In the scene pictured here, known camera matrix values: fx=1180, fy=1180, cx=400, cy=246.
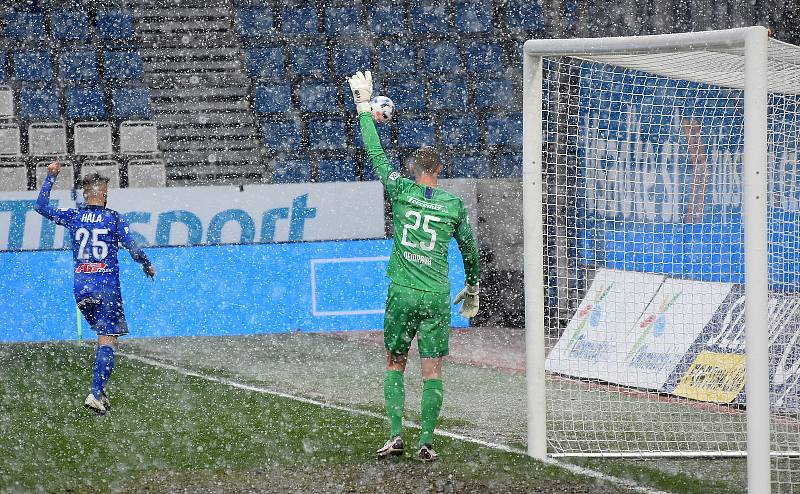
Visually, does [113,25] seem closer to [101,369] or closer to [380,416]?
[101,369]

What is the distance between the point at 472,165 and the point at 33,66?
6.05 metres

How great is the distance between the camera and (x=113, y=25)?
16.1 metres

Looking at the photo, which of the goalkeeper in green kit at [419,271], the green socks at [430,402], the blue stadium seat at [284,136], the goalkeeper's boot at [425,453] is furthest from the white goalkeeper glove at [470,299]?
the blue stadium seat at [284,136]

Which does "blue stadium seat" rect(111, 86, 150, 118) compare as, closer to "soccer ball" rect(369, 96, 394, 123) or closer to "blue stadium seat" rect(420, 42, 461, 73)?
"blue stadium seat" rect(420, 42, 461, 73)

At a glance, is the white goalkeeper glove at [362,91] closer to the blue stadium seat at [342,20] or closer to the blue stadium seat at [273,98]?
the blue stadium seat at [273,98]

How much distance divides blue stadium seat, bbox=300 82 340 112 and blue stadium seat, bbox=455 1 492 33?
192 centimetres

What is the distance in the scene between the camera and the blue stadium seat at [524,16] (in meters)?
15.9

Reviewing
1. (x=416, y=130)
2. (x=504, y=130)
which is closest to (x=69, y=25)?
(x=416, y=130)

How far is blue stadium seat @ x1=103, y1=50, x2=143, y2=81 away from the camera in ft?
52.4

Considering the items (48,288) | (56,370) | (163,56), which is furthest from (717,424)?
(163,56)

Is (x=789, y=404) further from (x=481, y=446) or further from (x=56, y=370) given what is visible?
(x=56, y=370)

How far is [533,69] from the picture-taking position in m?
7.15

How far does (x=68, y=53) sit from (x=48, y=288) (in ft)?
12.7

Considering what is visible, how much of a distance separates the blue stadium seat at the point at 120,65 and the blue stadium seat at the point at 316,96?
231 centimetres
